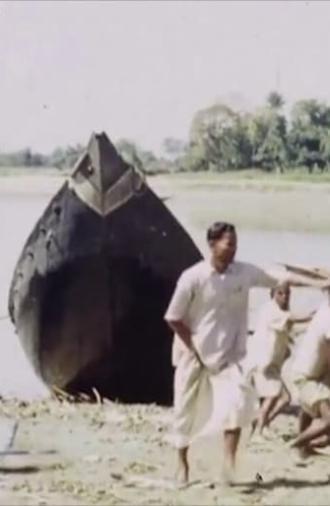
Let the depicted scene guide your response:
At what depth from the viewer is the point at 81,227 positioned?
17.2ft

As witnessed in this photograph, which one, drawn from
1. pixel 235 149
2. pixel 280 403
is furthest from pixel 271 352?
pixel 235 149

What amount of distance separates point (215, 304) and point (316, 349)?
409 mm

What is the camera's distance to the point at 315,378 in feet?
15.4

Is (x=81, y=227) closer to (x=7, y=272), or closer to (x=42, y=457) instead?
(x=7, y=272)

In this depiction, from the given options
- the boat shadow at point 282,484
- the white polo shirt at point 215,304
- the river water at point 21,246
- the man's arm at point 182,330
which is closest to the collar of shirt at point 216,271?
the white polo shirt at point 215,304

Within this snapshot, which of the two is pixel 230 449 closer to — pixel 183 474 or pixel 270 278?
pixel 183 474

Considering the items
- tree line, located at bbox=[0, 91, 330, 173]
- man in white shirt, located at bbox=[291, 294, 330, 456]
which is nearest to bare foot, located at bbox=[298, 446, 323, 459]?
man in white shirt, located at bbox=[291, 294, 330, 456]

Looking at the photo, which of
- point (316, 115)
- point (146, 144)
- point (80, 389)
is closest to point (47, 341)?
point (80, 389)

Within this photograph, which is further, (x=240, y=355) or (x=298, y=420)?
(x=298, y=420)

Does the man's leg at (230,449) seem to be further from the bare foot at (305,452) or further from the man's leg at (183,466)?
the bare foot at (305,452)

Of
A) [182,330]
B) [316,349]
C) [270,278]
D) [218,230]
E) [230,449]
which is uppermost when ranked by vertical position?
[218,230]

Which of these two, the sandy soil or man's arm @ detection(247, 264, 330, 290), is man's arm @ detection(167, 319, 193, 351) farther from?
the sandy soil

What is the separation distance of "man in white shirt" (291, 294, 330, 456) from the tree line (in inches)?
21.7

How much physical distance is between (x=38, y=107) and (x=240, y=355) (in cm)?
109
